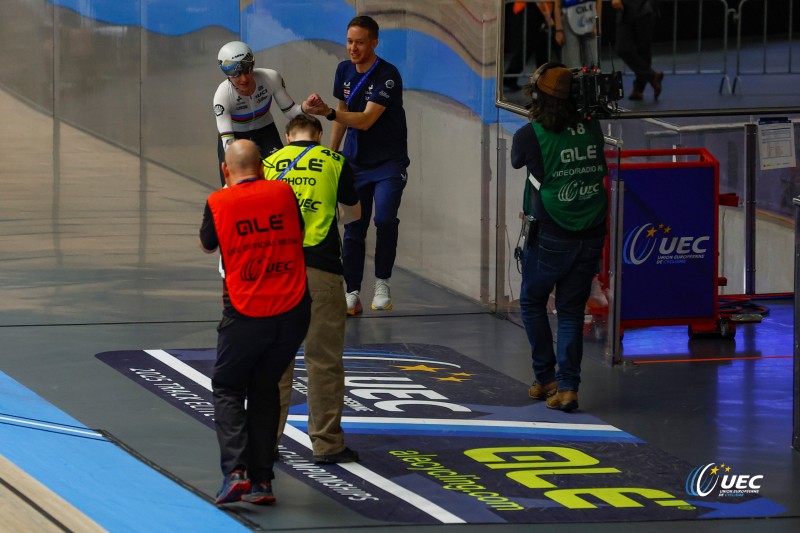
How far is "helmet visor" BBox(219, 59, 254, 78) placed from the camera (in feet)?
31.7

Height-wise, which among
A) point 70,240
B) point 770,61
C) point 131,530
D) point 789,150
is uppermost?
point 770,61

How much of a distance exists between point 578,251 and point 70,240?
17.2ft

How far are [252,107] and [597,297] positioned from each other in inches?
101

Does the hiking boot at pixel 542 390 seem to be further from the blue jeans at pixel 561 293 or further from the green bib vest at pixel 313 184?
the green bib vest at pixel 313 184

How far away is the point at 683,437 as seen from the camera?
25.6ft

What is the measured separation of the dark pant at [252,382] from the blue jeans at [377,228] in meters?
3.89

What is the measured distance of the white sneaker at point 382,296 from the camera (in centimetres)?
1075

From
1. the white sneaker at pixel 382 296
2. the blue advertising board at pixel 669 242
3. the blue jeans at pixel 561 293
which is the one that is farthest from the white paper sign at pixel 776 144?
the blue jeans at pixel 561 293

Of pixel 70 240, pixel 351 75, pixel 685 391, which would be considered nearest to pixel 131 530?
pixel 685 391

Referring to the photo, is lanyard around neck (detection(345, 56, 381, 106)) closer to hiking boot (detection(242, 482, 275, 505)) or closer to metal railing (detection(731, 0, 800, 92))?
hiking boot (detection(242, 482, 275, 505))

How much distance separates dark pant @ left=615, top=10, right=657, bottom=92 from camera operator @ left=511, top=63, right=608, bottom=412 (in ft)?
36.8

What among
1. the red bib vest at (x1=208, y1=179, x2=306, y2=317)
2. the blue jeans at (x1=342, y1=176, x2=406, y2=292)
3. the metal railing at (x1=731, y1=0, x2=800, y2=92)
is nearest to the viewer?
the red bib vest at (x1=208, y1=179, x2=306, y2=317)

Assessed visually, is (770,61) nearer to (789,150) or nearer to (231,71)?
(789,150)

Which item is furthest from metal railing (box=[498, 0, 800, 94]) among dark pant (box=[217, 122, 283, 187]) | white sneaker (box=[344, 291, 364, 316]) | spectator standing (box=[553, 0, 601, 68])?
dark pant (box=[217, 122, 283, 187])
